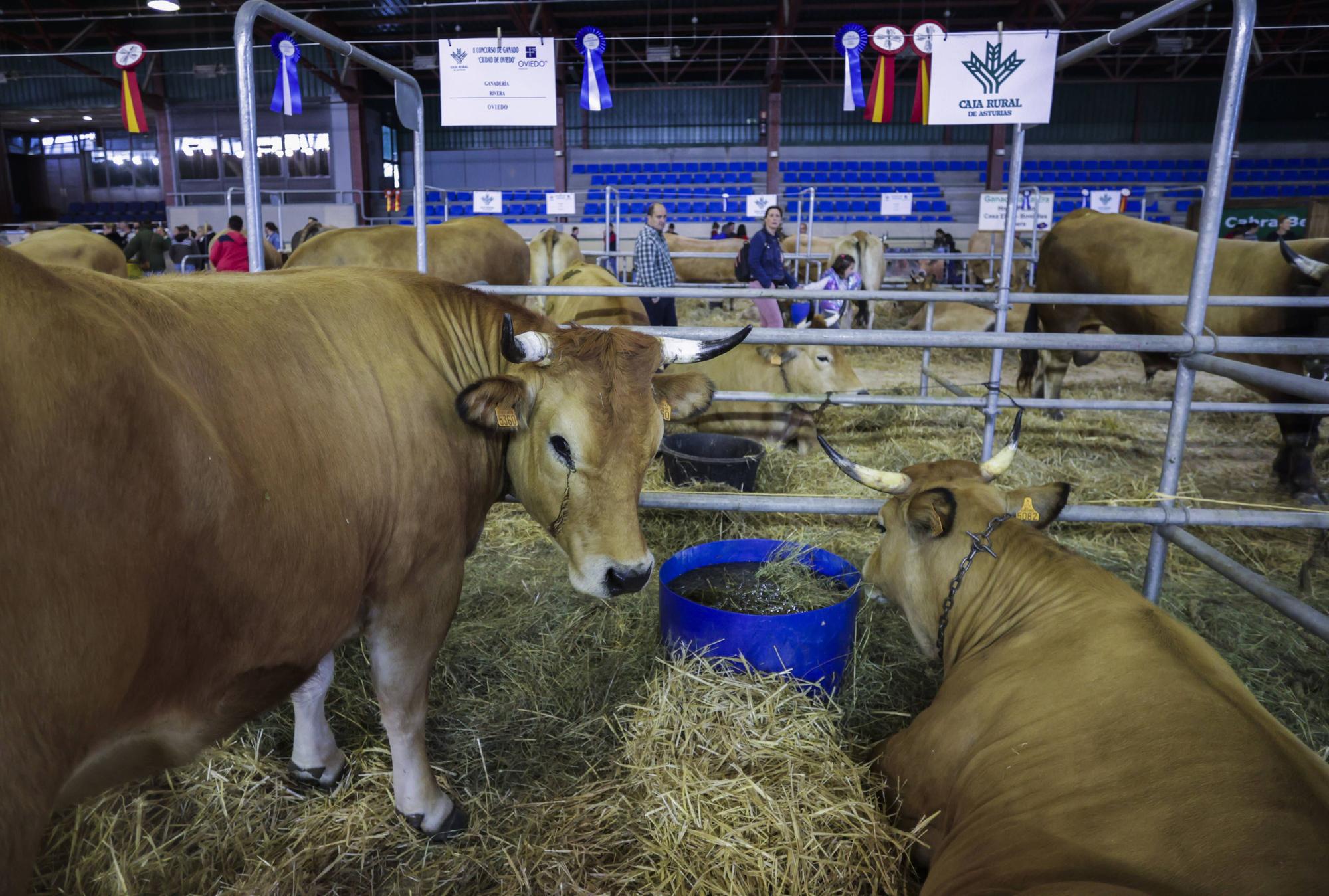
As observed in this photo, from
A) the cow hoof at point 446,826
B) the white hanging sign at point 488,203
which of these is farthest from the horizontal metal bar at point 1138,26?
the white hanging sign at point 488,203

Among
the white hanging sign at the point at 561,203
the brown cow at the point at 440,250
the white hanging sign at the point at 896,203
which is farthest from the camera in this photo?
the white hanging sign at the point at 896,203

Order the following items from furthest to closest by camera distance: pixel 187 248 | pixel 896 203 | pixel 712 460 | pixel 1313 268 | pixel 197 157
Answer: pixel 197 157 → pixel 187 248 → pixel 896 203 → pixel 1313 268 → pixel 712 460

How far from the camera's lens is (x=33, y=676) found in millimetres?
1155

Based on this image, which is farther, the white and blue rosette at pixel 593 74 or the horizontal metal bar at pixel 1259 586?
the white and blue rosette at pixel 593 74

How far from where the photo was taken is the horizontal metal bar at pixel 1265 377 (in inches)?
81.0

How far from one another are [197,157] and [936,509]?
107 feet

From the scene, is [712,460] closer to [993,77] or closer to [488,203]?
[993,77]

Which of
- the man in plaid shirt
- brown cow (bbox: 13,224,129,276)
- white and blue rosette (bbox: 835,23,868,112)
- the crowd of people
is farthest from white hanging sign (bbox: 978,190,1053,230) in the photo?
brown cow (bbox: 13,224,129,276)

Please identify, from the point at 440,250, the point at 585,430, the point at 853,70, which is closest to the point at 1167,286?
the point at 853,70

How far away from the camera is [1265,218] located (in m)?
20.8

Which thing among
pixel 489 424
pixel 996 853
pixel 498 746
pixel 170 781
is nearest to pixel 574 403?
pixel 489 424

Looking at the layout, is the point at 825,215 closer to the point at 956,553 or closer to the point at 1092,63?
the point at 1092,63

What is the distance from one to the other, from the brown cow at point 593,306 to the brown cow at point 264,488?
158 inches

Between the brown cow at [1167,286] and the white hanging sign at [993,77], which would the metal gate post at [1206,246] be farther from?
the brown cow at [1167,286]
